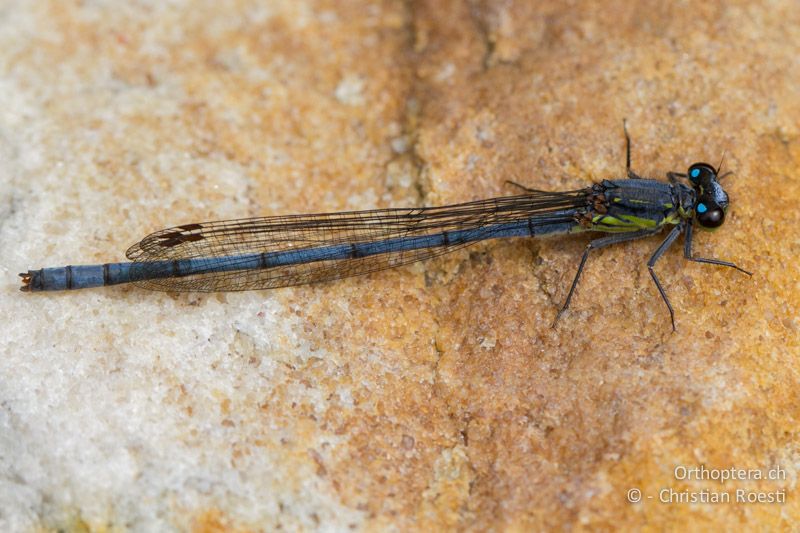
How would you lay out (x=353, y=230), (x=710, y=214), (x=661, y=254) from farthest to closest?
(x=353, y=230) < (x=661, y=254) < (x=710, y=214)

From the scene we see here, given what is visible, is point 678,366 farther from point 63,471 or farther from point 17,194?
point 17,194

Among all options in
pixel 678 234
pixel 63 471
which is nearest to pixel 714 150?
pixel 678 234

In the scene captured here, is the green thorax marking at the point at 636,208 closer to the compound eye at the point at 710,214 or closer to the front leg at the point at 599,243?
the front leg at the point at 599,243

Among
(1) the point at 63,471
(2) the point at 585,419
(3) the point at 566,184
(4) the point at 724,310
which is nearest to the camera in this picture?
(1) the point at 63,471

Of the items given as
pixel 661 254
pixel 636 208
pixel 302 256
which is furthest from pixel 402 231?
pixel 661 254

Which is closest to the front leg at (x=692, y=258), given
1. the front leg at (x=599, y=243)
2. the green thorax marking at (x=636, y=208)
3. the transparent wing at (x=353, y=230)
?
the green thorax marking at (x=636, y=208)

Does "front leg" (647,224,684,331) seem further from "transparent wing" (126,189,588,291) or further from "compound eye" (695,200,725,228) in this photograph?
"transparent wing" (126,189,588,291)

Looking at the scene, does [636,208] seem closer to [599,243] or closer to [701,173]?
[599,243]

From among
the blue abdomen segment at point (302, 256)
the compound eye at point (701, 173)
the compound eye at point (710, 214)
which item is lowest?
the blue abdomen segment at point (302, 256)
